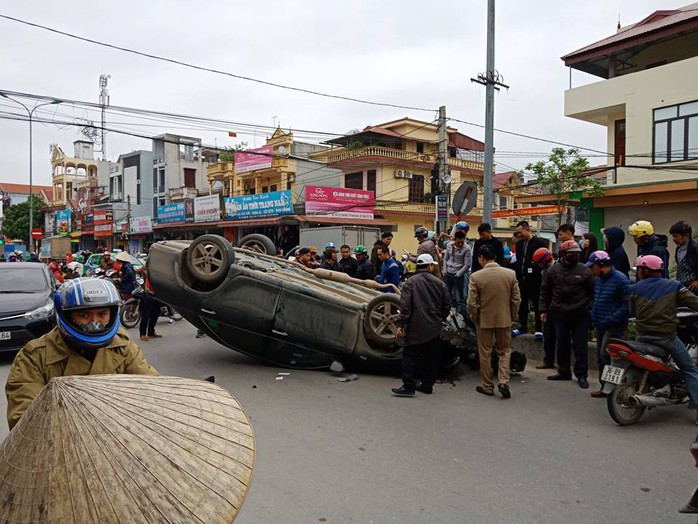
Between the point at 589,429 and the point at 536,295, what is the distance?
138 inches

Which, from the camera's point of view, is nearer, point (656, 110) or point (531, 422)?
point (531, 422)

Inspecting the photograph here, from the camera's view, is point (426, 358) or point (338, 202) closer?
point (426, 358)

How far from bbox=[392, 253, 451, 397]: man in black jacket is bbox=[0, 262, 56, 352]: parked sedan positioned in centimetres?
491

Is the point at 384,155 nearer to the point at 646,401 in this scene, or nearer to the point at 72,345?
the point at 646,401

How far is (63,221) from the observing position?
→ 55.6 m

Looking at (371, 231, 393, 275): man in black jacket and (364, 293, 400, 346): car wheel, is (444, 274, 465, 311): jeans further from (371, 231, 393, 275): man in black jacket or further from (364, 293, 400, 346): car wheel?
(364, 293, 400, 346): car wheel

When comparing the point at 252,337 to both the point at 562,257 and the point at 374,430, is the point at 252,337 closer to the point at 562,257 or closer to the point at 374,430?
the point at 374,430

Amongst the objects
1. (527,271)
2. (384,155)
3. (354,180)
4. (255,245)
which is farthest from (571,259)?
(354,180)

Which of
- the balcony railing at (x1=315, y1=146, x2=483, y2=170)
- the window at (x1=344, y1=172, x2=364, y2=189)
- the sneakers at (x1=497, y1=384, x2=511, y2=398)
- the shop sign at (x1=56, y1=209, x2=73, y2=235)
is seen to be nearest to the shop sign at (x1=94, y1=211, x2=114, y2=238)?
the shop sign at (x1=56, y1=209, x2=73, y2=235)

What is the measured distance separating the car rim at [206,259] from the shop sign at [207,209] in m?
27.0

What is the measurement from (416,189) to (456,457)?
110 ft

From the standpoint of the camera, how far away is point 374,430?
5020mm

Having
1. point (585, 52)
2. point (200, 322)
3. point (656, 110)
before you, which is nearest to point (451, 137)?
point (585, 52)

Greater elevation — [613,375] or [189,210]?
[189,210]
